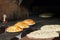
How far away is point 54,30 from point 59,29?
0.21 feet

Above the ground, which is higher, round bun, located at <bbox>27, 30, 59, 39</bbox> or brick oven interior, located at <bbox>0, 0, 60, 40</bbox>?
→ brick oven interior, located at <bbox>0, 0, 60, 40</bbox>

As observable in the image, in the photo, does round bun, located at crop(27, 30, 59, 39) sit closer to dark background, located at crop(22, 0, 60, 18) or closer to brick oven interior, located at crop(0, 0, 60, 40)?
brick oven interior, located at crop(0, 0, 60, 40)

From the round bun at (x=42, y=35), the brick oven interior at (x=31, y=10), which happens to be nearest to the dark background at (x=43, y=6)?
the brick oven interior at (x=31, y=10)

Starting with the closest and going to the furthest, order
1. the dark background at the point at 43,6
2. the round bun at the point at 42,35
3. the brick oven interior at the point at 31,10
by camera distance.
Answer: the round bun at the point at 42,35
the brick oven interior at the point at 31,10
the dark background at the point at 43,6

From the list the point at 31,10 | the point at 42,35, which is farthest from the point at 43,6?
the point at 42,35

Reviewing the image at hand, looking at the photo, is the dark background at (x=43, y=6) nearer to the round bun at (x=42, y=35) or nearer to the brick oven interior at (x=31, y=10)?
the brick oven interior at (x=31, y=10)

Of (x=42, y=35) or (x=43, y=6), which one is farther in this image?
(x=43, y=6)

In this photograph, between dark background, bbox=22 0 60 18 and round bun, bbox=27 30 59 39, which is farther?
dark background, bbox=22 0 60 18

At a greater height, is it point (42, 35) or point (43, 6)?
point (43, 6)

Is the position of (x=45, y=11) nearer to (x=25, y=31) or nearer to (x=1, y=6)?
(x=1, y=6)

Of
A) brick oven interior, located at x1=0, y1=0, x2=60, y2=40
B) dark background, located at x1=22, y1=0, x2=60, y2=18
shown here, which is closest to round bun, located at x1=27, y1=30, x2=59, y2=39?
brick oven interior, located at x1=0, y1=0, x2=60, y2=40

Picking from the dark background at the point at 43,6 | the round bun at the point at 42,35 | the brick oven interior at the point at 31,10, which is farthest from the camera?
the dark background at the point at 43,6

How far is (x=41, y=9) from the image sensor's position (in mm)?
3115

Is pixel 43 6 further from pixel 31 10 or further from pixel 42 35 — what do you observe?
pixel 42 35
